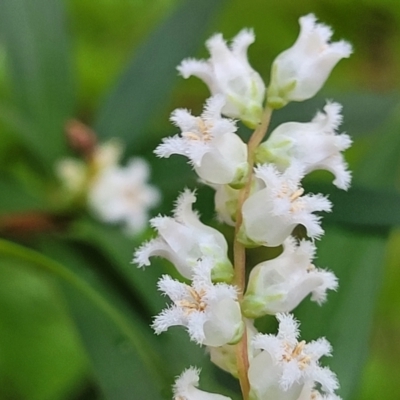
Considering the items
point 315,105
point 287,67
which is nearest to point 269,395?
point 287,67

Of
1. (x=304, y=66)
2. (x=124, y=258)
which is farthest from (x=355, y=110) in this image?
(x=304, y=66)

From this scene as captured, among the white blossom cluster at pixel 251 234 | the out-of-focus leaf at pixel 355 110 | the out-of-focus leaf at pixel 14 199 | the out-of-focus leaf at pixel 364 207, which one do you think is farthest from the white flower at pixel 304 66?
the out-of-focus leaf at pixel 14 199

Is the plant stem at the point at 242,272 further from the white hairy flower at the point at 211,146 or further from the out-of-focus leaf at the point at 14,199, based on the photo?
the out-of-focus leaf at the point at 14,199

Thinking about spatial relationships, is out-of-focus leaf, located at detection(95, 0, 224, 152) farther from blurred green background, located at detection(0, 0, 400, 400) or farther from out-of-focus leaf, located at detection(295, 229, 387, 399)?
out-of-focus leaf, located at detection(295, 229, 387, 399)

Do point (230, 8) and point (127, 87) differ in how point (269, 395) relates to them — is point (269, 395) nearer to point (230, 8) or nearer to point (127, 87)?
point (127, 87)

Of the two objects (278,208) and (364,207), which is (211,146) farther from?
(364,207)
